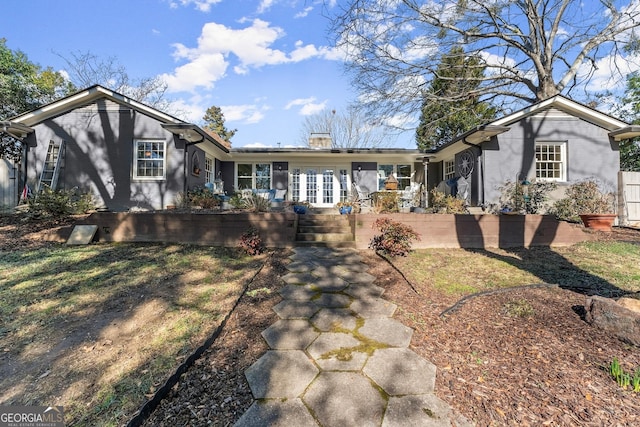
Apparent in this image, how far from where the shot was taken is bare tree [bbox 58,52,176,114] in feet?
51.3

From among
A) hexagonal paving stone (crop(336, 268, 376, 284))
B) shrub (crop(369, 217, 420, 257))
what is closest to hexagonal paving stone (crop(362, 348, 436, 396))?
hexagonal paving stone (crop(336, 268, 376, 284))

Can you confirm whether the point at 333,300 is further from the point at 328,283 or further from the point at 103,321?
the point at 103,321

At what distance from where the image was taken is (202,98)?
15.0 meters

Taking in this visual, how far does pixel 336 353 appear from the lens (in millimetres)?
2207

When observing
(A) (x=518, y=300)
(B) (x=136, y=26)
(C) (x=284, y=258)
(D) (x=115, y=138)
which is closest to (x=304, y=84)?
(B) (x=136, y=26)

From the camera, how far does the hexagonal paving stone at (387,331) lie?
7.86ft

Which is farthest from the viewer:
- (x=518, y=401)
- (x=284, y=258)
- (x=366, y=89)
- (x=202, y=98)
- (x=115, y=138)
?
(x=202, y=98)

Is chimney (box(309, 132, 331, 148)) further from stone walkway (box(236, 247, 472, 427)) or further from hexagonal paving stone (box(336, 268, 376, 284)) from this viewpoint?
stone walkway (box(236, 247, 472, 427))

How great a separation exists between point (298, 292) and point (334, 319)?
79 cm

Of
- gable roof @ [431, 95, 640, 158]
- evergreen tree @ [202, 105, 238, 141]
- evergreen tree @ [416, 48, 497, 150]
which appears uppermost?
evergreen tree @ [202, 105, 238, 141]

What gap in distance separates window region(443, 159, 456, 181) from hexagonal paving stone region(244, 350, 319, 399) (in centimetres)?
1073

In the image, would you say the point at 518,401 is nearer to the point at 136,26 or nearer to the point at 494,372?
the point at 494,372

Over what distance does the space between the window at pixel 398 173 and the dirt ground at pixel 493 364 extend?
30.8ft

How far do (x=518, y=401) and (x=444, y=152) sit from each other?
10675mm
